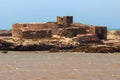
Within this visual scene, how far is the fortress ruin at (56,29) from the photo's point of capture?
276ft

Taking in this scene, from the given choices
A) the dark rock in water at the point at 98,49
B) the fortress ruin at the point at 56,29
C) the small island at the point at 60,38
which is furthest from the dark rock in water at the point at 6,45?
the dark rock in water at the point at 98,49

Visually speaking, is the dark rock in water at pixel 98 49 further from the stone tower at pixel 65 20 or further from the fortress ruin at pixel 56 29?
the stone tower at pixel 65 20

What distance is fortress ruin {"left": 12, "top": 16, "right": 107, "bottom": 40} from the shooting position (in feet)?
276

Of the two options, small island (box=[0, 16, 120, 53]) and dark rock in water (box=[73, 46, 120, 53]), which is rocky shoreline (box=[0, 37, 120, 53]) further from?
dark rock in water (box=[73, 46, 120, 53])

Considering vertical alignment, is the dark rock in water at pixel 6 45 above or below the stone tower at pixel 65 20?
below

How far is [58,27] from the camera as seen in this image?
3526 inches

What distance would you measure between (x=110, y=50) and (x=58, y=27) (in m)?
20.1

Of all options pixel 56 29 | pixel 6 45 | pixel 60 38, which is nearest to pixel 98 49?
pixel 6 45

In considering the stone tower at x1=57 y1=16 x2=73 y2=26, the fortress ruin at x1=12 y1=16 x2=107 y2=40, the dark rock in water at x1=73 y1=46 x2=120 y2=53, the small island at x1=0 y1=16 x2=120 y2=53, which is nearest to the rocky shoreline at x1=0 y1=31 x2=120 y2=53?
the small island at x1=0 y1=16 x2=120 y2=53
